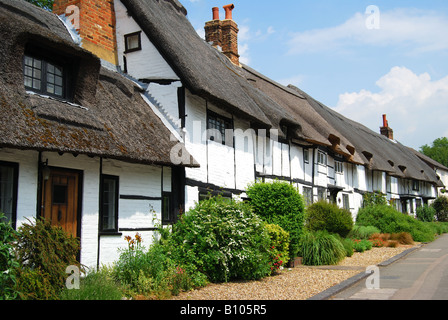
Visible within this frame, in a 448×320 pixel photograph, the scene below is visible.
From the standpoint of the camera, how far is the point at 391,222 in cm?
2272

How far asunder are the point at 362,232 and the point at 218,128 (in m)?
10.8

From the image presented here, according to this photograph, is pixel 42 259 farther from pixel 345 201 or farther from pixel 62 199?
pixel 345 201

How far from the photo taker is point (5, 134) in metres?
6.86

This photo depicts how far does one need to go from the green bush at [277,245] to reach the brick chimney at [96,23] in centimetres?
674

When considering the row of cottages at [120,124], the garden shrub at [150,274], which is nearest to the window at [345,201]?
the row of cottages at [120,124]

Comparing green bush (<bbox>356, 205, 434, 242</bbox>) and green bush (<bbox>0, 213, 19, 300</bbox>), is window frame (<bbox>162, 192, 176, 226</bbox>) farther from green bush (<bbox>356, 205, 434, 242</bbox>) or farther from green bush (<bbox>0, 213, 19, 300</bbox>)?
green bush (<bbox>356, 205, 434, 242</bbox>)

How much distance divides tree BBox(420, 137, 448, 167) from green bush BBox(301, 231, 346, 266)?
7927cm

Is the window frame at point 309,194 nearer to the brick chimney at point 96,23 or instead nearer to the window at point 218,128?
the window at point 218,128

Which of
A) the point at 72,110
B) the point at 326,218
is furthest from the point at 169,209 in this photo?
the point at 326,218

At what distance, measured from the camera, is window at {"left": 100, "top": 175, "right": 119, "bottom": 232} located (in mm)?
9585

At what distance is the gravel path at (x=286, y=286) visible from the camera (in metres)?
8.27

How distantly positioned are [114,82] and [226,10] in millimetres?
10761

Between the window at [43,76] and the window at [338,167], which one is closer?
the window at [43,76]
